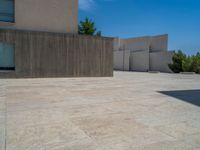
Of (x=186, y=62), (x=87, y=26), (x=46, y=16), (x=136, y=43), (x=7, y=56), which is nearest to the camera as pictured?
(x=7, y=56)

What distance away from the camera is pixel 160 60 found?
2302cm

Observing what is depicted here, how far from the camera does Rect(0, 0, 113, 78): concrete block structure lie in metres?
10.2

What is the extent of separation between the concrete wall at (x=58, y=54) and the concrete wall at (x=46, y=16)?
132cm

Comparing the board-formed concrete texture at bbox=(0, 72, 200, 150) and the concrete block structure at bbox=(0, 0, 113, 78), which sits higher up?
the concrete block structure at bbox=(0, 0, 113, 78)

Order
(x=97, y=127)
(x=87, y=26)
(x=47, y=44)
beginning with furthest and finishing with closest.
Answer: (x=87, y=26) < (x=47, y=44) < (x=97, y=127)

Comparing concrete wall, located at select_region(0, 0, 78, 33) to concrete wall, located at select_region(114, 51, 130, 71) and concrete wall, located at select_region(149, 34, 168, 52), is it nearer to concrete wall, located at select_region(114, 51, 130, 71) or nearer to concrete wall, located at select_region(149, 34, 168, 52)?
concrete wall, located at select_region(114, 51, 130, 71)

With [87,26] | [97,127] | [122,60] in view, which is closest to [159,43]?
[122,60]

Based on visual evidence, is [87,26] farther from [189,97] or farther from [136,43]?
[189,97]

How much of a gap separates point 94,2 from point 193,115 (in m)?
14.9

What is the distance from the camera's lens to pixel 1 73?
32.8ft

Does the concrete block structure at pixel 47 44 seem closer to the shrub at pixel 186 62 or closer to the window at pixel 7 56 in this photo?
the window at pixel 7 56

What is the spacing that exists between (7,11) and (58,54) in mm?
4160

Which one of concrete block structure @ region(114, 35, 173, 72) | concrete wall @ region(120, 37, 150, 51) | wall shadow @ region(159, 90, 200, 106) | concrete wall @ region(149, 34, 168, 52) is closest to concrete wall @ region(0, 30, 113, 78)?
wall shadow @ region(159, 90, 200, 106)

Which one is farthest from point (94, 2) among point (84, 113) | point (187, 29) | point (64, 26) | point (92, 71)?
point (84, 113)
